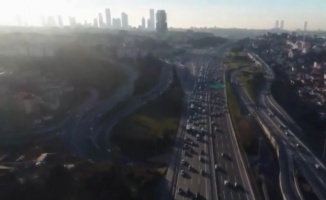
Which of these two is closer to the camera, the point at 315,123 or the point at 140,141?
the point at 140,141

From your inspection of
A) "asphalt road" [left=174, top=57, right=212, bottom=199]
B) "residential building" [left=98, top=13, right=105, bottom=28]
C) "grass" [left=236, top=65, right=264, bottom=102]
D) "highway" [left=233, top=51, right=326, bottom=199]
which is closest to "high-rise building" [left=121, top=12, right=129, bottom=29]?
"residential building" [left=98, top=13, right=105, bottom=28]

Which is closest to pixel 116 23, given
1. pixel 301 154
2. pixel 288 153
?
pixel 288 153

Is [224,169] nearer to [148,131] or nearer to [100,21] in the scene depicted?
[148,131]

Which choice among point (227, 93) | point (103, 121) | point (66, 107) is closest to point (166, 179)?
point (103, 121)

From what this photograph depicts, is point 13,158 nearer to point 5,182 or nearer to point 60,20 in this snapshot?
point 5,182

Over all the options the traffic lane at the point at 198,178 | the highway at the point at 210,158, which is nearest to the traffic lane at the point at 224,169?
the highway at the point at 210,158

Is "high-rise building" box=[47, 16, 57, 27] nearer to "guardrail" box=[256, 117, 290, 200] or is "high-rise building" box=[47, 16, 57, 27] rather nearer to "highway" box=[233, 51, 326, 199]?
"highway" box=[233, 51, 326, 199]
